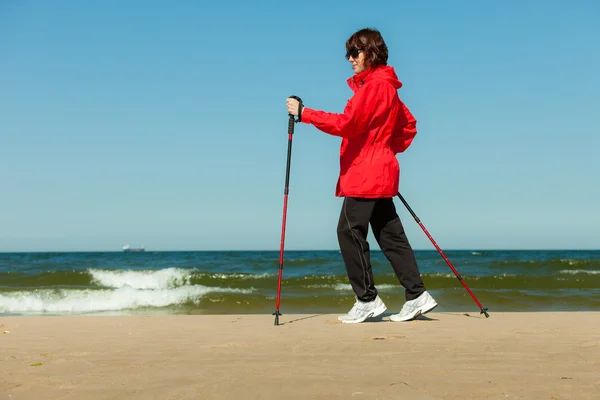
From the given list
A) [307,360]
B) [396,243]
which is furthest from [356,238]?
[307,360]

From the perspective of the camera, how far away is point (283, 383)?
236cm

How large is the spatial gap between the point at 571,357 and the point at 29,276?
14.2 metres

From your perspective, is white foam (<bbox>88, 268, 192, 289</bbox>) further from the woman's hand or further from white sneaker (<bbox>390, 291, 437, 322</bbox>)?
Answer: the woman's hand

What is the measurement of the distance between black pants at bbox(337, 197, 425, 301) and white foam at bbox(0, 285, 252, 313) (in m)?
5.17

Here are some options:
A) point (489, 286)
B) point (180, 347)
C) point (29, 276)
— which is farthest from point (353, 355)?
point (29, 276)

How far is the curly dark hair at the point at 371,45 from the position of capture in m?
4.33

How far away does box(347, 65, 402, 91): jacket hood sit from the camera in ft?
14.0

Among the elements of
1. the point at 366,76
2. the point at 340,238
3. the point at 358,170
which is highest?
the point at 366,76

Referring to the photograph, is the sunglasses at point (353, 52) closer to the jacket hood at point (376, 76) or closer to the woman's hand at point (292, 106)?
the jacket hood at point (376, 76)

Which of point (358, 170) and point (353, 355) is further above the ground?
point (358, 170)

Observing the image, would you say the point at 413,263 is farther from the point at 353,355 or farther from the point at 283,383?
the point at 283,383

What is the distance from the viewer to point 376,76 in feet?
14.0

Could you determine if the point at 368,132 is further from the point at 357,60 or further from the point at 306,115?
the point at 357,60

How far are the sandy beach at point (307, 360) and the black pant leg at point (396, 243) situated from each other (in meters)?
0.34
